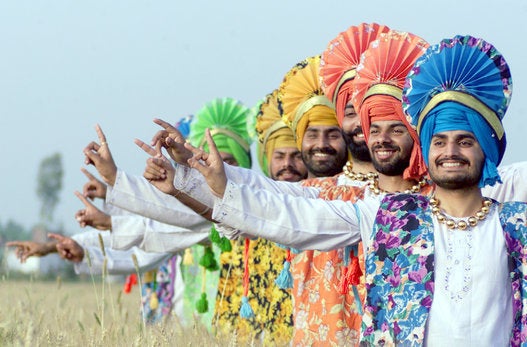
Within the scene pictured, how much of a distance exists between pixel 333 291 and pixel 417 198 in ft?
3.80

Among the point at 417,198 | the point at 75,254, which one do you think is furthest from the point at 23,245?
the point at 417,198

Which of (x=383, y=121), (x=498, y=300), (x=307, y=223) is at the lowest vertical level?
(x=498, y=300)

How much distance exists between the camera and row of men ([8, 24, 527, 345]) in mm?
4844

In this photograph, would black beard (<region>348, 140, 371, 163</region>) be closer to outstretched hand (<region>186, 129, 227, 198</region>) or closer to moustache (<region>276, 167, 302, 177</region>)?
outstretched hand (<region>186, 129, 227, 198</region>)

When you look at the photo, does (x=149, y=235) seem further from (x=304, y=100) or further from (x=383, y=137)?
(x=383, y=137)

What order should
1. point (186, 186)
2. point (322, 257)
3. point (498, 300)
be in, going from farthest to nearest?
point (322, 257), point (186, 186), point (498, 300)

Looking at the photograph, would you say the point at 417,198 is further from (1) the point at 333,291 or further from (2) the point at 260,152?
(2) the point at 260,152

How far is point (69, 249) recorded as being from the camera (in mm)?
9094

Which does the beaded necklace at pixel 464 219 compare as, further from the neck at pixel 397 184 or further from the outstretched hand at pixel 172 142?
the outstretched hand at pixel 172 142

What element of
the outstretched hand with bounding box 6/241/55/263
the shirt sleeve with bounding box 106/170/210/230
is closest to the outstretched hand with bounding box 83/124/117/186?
the shirt sleeve with bounding box 106/170/210/230

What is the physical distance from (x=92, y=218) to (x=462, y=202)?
3.83 m

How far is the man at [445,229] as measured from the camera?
481 centimetres

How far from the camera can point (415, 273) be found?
4.88 meters

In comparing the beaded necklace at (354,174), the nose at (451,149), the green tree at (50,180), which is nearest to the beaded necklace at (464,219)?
the nose at (451,149)
